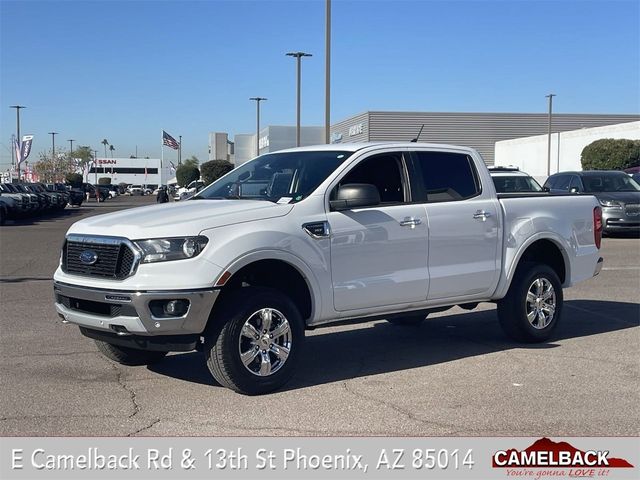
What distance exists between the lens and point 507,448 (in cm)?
500

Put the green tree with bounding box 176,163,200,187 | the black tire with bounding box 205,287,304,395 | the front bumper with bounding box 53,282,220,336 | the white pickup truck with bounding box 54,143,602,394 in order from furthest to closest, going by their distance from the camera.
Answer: the green tree with bounding box 176,163,200,187 < the black tire with bounding box 205,287,304,395 < the white pickup truck with bounding box 54,143,602,394 < the front bumper with bounding box 53,282,220,336

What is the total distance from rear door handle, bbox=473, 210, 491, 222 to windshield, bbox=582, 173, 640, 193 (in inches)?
566

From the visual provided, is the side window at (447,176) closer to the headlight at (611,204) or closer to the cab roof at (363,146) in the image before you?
the cab roof at (363,146)

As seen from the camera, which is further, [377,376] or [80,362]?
[80,362]

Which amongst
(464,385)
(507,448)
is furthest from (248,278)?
(507,448)

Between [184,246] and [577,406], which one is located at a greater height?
[184,246]

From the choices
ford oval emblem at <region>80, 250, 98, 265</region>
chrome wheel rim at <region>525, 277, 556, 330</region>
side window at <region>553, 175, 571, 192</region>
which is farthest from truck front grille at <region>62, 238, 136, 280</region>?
side window at <region>553, 175, 571, 192</region>

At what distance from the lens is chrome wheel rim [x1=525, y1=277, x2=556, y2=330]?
793cm

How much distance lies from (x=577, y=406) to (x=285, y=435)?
2.29 m

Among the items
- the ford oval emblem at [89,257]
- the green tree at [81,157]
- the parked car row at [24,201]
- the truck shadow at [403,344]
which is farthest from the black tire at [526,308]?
the green tree at [81,157]

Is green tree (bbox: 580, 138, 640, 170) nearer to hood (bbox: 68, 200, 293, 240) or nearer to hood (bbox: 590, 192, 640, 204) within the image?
hood (bbox: 590, 192, 640, 204)

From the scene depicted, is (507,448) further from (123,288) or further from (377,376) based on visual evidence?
(123,288)

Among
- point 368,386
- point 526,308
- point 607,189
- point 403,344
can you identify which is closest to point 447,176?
point 526,308

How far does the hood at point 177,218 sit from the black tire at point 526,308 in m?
2.82
